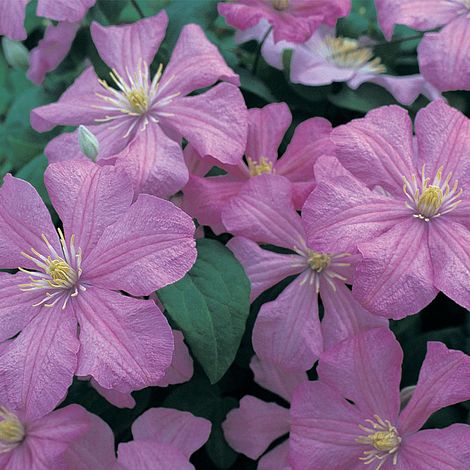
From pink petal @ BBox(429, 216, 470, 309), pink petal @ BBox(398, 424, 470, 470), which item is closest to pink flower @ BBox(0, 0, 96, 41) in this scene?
pink petal @ BBox(429, 216, 470, 309)

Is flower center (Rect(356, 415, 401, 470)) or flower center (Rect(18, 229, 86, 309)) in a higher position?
flower center (Rect(18, 229, 86, 309))

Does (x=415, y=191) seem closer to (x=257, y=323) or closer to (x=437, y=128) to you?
(x=437, y=128)

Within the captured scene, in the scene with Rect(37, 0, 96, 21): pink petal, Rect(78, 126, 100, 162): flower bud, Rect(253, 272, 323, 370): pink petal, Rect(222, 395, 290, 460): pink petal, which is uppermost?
Rect(37, 0, 96, 21): pink petal

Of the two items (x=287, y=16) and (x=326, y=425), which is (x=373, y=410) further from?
(x=287, y=16)

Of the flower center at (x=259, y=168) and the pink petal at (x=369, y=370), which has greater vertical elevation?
the flower center at (x=259, y=168)

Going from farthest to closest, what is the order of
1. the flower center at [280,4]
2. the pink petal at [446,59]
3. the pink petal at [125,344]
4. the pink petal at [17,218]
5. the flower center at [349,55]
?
the flower center at [349,55] → the flower center at [280,4] → the pink petal at [446,59] → the pink petal at [17,218] → the pink petal at [125,344]

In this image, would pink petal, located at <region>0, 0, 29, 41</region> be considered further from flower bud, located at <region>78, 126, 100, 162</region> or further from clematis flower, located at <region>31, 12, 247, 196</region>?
flower bud, located at <region>78, 126, 100, 162</region>

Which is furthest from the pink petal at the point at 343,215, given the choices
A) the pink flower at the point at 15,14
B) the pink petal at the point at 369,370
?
the pink flower at the point at 15,14

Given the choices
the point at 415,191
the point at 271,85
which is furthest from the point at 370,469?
the point at 271,85

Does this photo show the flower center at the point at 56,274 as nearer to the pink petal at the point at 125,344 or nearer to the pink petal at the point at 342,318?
the pink petal at the point at 125,344
